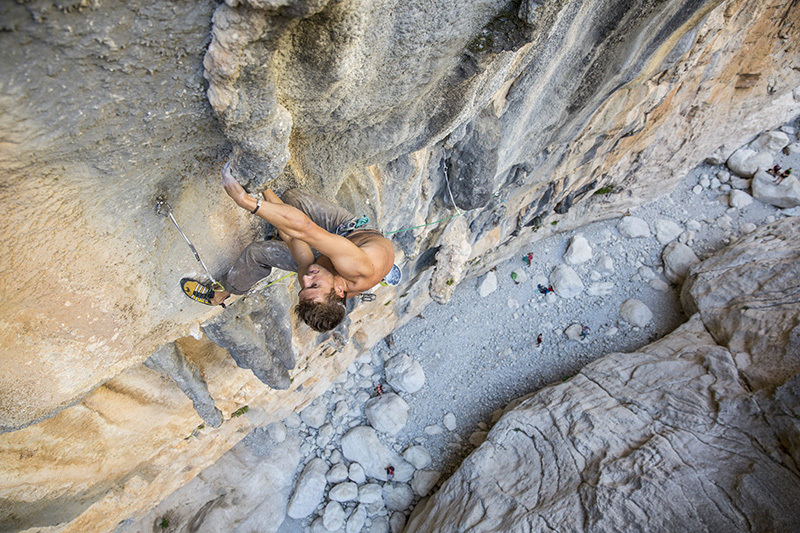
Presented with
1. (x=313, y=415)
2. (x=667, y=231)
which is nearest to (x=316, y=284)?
(x=313, y=415)

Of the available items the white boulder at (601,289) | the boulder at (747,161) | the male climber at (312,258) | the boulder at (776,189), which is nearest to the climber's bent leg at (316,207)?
the male climber at (312,258)

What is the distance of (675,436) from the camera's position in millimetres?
5070

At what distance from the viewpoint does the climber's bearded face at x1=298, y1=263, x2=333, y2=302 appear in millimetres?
2912

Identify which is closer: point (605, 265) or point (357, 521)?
point (357, 521)

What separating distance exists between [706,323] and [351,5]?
7993 mm

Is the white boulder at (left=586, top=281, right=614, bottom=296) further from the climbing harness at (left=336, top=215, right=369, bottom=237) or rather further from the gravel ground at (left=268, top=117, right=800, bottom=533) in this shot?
the climbing harness at (left=336, top=215, right=369, bottom=237)

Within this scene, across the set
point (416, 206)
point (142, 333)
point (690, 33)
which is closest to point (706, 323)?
point (690, 33)

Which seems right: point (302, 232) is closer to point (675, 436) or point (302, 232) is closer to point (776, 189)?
point (675, 436)

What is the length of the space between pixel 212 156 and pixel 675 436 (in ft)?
18.8

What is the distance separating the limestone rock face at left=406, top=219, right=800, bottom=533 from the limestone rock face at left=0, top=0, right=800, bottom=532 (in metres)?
2.76

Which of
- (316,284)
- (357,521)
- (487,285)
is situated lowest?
(357,521)

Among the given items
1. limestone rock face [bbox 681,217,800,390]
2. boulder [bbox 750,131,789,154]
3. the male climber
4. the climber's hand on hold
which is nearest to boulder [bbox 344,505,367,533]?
the male climber

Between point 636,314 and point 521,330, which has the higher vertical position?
point 521,330

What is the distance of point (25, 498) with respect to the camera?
383cm
